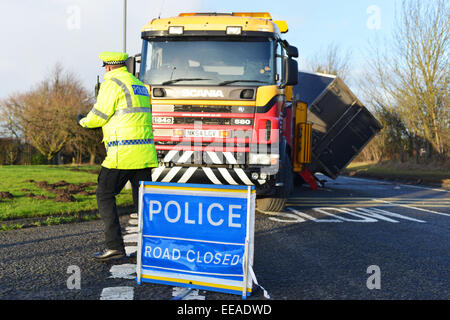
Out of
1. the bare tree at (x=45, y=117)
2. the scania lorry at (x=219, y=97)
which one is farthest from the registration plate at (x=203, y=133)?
the bare tree at (x=45, y=117)

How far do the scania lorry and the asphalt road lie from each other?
1.01 meters

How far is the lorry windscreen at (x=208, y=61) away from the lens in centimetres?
754

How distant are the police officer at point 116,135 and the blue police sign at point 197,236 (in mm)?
748

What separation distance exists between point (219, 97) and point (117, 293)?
4.43 m

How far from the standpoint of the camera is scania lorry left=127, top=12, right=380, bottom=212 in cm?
727

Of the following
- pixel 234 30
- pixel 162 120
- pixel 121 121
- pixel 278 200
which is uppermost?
pixel 234 30

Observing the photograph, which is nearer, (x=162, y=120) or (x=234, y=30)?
(x=162, y=120)

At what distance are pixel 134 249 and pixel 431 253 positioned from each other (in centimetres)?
346

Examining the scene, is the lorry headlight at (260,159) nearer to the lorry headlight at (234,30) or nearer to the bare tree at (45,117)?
the lorry headlight at (234,30)

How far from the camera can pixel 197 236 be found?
3.82m

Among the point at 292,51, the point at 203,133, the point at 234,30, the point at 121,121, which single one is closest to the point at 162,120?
the point at 203,133

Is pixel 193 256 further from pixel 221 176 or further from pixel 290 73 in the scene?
pixel 290 73

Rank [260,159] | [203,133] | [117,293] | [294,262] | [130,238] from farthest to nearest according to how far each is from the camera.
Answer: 1. [203,133]
2. [260,159]
3. [130,238]
4. [294,262]
5. [117,293]

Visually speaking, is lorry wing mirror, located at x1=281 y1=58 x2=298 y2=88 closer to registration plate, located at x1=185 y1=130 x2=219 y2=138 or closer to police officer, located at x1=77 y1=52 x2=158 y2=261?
registration plate, located at x1=185 y1=130 x2=219 y2=138
